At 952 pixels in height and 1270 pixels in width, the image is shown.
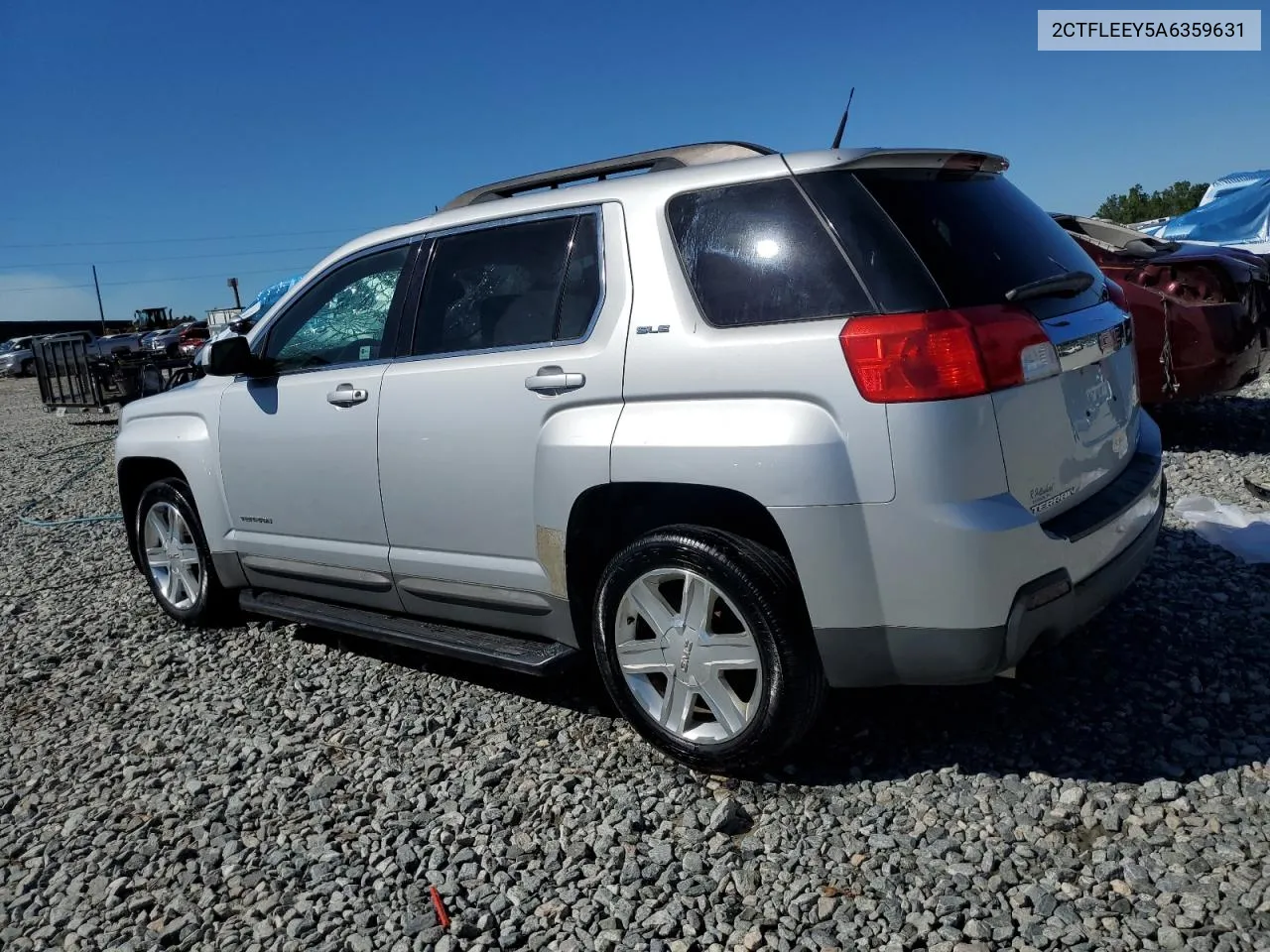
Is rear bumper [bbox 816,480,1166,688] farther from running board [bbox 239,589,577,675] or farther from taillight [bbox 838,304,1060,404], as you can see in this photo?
running board [bbox 239,589,577,675]

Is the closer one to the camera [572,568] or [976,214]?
[976,214]

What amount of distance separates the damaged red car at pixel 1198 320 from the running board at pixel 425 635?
4746 mm

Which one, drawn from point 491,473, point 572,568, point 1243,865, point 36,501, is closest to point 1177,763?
point 1243,865

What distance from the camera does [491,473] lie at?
3.50m

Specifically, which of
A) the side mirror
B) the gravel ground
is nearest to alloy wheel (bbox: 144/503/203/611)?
the gravel ground

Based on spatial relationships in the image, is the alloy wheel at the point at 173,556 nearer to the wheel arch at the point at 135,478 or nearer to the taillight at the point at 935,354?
the wheel arch at the point at 135,478

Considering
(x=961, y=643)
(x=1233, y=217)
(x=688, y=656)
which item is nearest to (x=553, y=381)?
(x=688, y=656)

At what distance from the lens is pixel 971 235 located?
298cm

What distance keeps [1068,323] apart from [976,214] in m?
0.43

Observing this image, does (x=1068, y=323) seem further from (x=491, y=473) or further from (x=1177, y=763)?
(x=491, y=473)

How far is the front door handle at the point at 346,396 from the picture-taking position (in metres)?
3.94

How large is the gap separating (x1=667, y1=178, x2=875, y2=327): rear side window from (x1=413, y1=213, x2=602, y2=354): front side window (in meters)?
0.39

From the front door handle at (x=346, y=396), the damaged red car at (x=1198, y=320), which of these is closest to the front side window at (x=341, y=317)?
the front door handle at (x=346, y=396)

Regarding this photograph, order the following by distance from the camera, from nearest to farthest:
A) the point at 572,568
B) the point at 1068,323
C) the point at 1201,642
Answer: the point at 1068,323, the point at 572,568, the point at 1201,642
